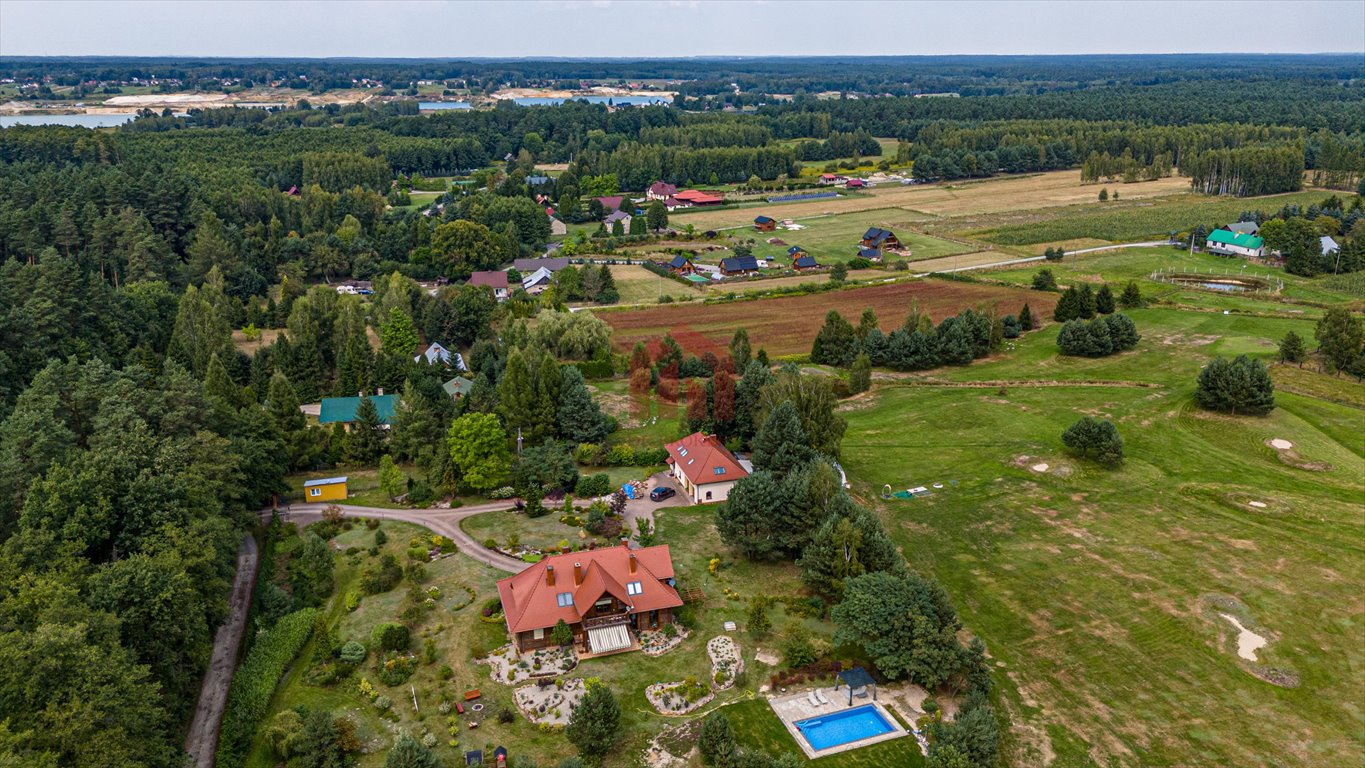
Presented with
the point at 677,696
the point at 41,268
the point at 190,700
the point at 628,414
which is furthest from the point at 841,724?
the point at 41,268

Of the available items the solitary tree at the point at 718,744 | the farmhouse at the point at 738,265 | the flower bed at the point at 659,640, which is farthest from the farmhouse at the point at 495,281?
the solitary tree at the point at 718,744

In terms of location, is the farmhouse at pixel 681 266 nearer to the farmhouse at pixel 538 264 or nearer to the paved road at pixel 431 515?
the farmhouse at pixel 538 264

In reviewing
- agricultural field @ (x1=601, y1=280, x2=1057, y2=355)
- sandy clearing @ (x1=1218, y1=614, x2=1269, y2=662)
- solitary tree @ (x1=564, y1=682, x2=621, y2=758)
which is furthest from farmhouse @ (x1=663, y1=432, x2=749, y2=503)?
agricultural field @ (x1=601, y1=280, x2=1057, y2=355)

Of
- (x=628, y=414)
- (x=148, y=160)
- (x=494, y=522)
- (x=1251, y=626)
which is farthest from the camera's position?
(x=148, y=160)

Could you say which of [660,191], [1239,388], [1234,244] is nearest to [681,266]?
[660,191]

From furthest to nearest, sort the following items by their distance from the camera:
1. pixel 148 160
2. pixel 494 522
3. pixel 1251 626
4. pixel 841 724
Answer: pixel 148 160
pixel 494 522
pixel 1251 626
pixel 841 724

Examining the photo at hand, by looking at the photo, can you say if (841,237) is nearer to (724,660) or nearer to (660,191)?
(660,191)

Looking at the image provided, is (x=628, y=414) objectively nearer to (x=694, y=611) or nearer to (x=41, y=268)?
(x=694, y=611)
